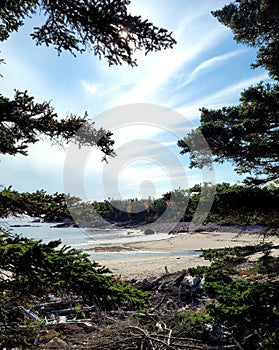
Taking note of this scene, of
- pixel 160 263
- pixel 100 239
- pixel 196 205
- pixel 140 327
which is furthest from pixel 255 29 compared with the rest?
pixel 100 239

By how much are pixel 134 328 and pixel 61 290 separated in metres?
3.53

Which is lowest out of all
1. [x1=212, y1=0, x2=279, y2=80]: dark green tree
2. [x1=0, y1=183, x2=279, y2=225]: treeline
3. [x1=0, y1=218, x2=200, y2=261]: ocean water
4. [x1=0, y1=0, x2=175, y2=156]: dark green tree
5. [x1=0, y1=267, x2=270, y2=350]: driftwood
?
[x1=0, y1=218, x2=200, y2=261]: ocean water

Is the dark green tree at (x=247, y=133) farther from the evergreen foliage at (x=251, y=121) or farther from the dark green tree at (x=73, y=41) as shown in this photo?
the dark green tree at (x=73, y=41)

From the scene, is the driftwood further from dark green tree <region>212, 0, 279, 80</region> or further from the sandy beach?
dark green tree <region>212, 0, 279, 80</region>

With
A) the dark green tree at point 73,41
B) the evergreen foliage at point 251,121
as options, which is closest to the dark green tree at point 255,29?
the evergreen foliage at point 251,121

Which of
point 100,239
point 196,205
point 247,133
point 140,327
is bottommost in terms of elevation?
point 100,239

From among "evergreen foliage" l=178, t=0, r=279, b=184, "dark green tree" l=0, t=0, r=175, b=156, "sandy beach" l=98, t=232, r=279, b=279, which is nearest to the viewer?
"dark green tree" l=0, t=0, r=175, b=156

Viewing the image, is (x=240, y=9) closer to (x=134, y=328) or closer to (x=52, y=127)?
(x=52, y=127)

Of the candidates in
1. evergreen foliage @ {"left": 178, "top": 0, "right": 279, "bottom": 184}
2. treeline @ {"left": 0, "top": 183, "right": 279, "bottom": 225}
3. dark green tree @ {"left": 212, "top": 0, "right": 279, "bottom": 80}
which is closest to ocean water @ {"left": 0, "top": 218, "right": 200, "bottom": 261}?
treeline @ {"left": 0, "top": 183, "right": 279, "bottom": 225}

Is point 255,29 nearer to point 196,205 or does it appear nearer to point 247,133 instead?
point 247,133

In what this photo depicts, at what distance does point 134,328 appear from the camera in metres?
5.34

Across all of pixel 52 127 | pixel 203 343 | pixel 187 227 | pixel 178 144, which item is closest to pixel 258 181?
pixel 178 144

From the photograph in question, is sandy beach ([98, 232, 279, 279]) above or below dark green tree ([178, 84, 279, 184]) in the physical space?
below

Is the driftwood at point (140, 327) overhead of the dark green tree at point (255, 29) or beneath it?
beneath
